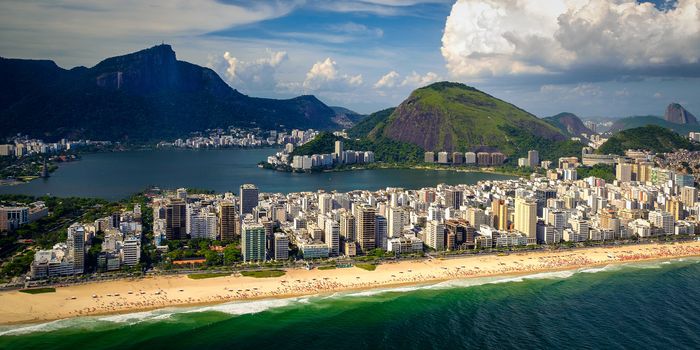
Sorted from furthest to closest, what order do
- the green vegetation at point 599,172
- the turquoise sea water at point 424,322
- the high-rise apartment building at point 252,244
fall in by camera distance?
1. the green vegetation at point 599,172
2. the high-rise apartment building at point 252,244
3. the turquoise sea water at point 424,322

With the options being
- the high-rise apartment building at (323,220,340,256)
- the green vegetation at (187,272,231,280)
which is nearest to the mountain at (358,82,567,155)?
the high-rise apartment building at (323,220,340,256)

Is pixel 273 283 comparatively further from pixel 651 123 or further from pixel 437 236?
pixel 651 123

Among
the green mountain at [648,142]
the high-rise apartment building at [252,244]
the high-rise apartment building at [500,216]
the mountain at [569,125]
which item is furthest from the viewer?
the mountain at [569,125]

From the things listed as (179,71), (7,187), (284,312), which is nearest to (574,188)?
(284,312)

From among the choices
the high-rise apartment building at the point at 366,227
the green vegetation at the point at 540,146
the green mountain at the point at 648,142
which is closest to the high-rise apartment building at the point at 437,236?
the high-rise apartment building at the point at 366,227

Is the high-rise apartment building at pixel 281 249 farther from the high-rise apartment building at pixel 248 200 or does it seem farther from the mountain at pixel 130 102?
the mountain at pixel 130 102

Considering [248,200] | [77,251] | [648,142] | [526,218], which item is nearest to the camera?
[77,251]

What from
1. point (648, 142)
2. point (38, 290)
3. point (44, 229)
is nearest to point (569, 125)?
point (648, 142)

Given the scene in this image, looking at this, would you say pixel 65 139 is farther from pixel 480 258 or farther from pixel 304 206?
pixel 480 258
